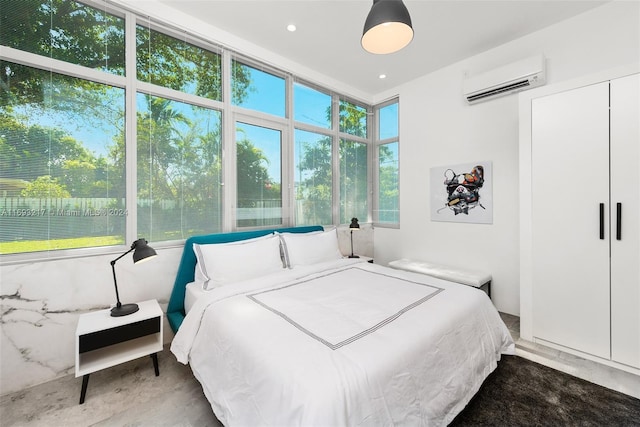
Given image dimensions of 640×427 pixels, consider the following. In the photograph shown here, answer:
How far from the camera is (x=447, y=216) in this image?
355 centimetres

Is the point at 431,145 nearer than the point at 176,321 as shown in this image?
No

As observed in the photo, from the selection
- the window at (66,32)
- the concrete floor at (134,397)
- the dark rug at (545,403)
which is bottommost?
the concrete floor at (134,397)

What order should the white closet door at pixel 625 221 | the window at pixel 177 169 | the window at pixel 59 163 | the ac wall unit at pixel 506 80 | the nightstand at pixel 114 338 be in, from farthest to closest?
the ac wall unit at pixel 506 80
the window at pixel 177 169
the white closet door at pixel 625 221
the window at pixel 59 163
the nightstand at pixel 114 338

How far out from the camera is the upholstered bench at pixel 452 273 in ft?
9.64

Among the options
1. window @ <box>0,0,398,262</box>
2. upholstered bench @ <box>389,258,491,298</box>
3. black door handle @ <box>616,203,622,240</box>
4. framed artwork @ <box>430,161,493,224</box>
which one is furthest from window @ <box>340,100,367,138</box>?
black door handle @ <box>616,203,622,240</box>

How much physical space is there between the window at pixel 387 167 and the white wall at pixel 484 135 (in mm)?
165

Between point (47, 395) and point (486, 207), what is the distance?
4.37 meters

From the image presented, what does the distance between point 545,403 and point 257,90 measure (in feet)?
12.4

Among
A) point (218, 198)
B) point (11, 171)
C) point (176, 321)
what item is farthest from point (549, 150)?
point (11, 171)

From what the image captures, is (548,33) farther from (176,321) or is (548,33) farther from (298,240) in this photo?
(176,321)

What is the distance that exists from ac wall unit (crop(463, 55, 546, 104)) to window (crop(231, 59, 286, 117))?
2.31 metres

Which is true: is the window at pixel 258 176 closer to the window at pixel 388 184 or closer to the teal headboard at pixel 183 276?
the teal headboard at pixel 183 276

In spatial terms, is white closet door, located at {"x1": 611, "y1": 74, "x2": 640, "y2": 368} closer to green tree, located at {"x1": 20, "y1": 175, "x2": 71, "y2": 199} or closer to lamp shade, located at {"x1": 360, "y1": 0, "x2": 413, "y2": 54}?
lamp shade, located at {"x1": 360, "y1": 0, "x2": 413, "y2": 54}

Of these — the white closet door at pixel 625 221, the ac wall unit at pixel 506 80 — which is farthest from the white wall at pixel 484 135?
the white closet door at pixel 625 221
